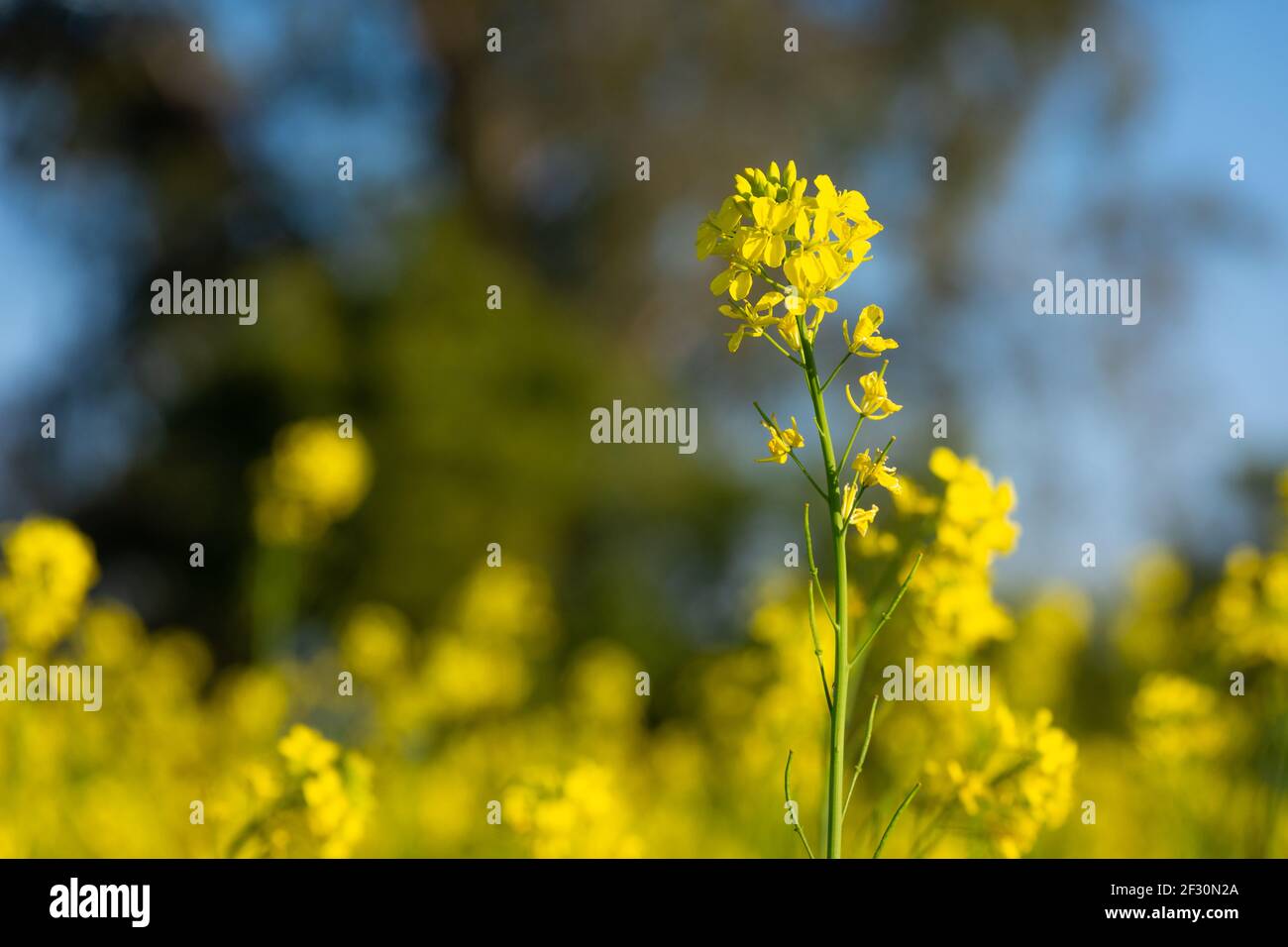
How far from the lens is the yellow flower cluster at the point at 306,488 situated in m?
2.82

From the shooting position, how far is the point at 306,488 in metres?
2.91

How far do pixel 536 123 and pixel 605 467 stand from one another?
3.50 metres

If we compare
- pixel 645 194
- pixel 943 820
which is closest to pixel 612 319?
pixel 645 194

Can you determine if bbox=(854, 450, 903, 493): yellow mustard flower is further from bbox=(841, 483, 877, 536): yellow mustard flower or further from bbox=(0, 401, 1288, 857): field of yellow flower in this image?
bbox=(0, 401, 1288, 857): field of yellow flower

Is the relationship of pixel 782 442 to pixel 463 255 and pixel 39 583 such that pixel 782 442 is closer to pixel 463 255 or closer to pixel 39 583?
pixel 39 583

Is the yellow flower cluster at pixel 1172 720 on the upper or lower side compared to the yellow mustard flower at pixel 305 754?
lower

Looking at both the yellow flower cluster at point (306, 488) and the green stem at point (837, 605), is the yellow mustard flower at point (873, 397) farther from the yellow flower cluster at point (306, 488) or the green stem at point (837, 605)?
the yellow flower cluster at point (306, 488)

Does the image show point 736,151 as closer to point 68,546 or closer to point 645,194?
point 645,194

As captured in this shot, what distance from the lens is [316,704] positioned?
11.7 ft
